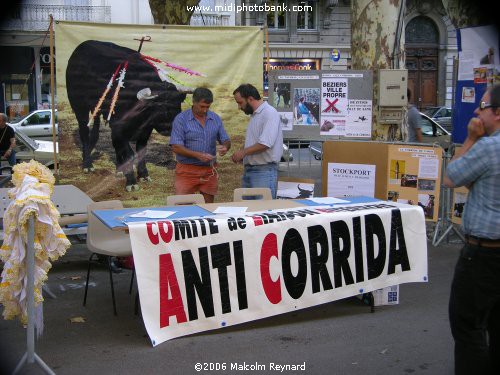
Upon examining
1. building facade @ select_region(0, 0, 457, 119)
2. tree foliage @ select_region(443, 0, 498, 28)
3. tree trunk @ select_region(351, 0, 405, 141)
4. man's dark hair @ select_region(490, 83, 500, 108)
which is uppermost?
building facade @ select_region(0, 0, 457, 119)

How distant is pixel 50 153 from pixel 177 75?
7.48 m

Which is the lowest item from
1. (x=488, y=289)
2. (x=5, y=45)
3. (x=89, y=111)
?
(x=488, y=289)

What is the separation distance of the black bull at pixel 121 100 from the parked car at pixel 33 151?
667cm

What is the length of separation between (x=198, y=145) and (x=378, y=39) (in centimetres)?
319

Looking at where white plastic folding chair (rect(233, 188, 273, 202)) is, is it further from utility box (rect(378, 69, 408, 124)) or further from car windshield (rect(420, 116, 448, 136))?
car windshield (rect(420, 116, 448, 136))

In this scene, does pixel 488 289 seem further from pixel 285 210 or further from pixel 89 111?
pixel 89 111

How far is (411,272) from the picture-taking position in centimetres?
572

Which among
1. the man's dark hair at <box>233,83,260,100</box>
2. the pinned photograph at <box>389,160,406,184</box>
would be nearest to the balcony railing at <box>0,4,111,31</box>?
the man's dark hair at <box>233,83,260,100</box>

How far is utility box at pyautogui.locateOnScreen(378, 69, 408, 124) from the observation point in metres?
8.49

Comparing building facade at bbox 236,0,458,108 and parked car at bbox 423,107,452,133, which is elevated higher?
building facade at bbox 236,0,458,108

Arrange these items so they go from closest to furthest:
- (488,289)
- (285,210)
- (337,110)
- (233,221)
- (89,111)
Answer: (488,289)
(233,221)
(285,210)
(89,111)
(337,110)

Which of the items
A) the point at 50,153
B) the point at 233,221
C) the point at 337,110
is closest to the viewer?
the point at 233,221

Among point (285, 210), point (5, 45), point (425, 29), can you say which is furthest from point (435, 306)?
point (425, 29)

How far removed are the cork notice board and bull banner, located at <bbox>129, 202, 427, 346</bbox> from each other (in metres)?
2.28
